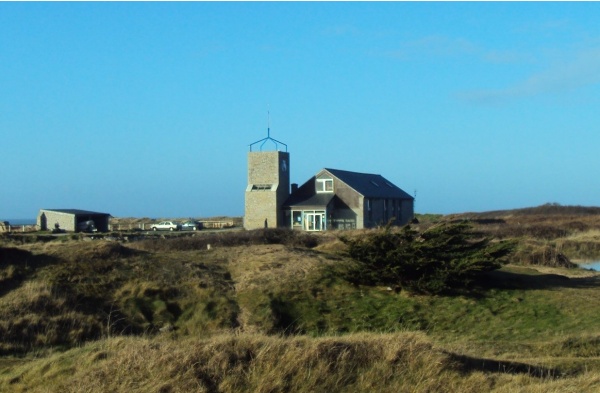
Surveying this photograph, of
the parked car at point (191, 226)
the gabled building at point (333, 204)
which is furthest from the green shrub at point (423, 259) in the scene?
the parked car at point (191, 226)

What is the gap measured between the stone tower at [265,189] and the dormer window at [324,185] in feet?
9.77

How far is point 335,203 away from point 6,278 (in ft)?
136

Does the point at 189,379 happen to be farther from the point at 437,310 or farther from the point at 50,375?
the point at 437,310

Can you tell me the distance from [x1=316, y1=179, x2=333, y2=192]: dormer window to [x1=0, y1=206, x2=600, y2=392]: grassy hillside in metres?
31.9

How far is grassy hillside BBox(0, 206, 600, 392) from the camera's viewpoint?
967 cm

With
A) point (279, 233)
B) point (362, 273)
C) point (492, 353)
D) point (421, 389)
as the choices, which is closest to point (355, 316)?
point (362, 273)

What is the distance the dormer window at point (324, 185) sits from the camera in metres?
61.2

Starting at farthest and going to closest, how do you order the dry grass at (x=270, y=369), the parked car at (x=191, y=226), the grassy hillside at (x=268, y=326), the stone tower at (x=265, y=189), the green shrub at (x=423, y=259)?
the parked car at (x=191, y=226)
the stone tower at (x=265, y=189)
the green shrub at (x=423, y=259)
the grassy hillside at (x=268, y=326)
the dry grass at (x=270, y=369)

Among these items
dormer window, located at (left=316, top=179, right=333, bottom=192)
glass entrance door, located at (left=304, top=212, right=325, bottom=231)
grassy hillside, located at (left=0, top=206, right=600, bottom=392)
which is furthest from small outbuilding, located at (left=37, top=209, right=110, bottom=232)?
grassy hillside, located at (left=0, top=206, right=600, bottom=392)

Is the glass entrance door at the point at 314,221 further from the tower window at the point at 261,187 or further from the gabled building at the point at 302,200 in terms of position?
the tower window at the point at 261,187

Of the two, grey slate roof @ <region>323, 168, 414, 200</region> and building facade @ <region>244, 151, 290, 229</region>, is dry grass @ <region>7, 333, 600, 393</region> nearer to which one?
building facade @ <region>244, 151, 290, 229</region>

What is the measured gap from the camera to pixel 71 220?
61.3m

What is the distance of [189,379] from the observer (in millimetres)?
9188

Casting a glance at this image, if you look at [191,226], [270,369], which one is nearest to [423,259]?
[270,369]
